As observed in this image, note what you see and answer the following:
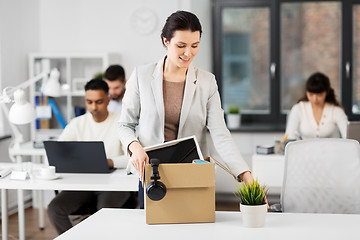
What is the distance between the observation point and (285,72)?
19.4 ft

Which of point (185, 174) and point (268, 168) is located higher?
point (185, 174)

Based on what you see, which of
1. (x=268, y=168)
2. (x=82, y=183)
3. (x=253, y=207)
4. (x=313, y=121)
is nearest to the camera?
(x=253, y=207)

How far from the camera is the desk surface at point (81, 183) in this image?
9.31 feet

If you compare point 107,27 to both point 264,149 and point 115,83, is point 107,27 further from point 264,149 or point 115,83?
point 264,149

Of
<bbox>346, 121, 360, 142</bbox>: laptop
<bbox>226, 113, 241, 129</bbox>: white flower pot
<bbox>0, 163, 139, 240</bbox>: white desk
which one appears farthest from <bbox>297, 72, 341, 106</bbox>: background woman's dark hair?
<bbox>0, 163, 139, 240</bbox>: white desk

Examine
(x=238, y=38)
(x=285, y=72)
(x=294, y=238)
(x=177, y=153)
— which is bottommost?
(x=294, y=238)

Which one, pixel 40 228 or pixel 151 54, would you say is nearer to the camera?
pixel 40 228

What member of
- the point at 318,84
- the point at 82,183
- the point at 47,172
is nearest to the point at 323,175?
the point at 82,183

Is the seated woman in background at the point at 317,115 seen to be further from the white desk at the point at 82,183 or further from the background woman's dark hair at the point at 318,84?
the white desk at the point at 82,183

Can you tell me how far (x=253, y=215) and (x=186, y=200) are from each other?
0.26 m

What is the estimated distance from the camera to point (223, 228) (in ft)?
6.57

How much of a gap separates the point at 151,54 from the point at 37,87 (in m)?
1.13

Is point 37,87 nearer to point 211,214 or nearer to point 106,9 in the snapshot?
point 106,9

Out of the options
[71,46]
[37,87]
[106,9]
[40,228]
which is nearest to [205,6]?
[106,9]
